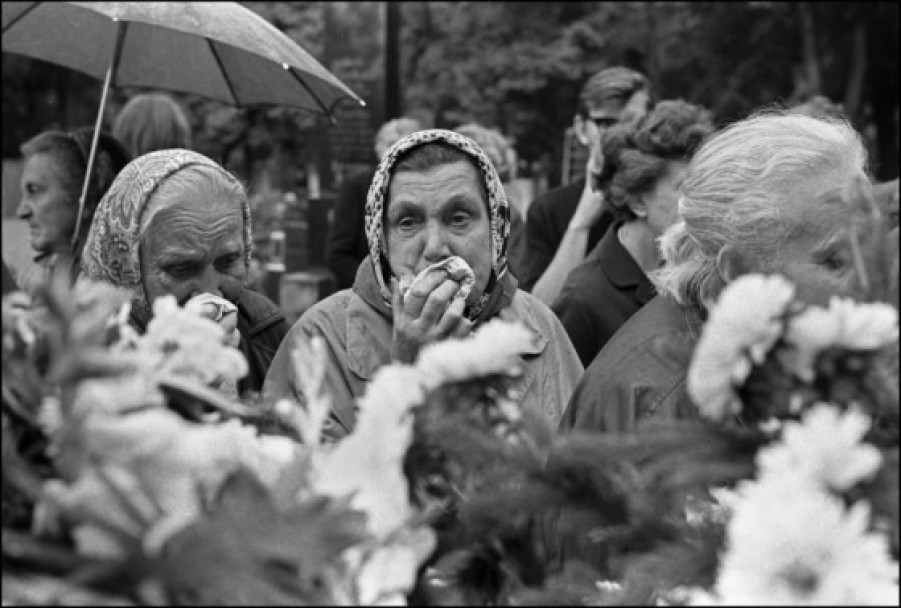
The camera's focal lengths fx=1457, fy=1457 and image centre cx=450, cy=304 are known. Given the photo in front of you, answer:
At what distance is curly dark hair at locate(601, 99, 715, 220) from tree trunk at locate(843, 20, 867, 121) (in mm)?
18878

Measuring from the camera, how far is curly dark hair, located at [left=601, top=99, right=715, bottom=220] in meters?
5.27

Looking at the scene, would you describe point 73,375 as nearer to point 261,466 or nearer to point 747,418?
point 261,466

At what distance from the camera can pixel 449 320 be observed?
3.14 m

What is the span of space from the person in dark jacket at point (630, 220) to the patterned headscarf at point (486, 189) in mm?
1054

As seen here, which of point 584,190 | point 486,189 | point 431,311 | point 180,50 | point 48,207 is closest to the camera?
point 431,311

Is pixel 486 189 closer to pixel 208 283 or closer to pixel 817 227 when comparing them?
pixel 208 283

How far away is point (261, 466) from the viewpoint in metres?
1.59

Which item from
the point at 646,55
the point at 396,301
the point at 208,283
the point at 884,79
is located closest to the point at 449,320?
the point at 396,301

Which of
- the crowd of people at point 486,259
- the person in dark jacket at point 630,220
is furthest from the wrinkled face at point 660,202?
the crowd of people at point 486,259

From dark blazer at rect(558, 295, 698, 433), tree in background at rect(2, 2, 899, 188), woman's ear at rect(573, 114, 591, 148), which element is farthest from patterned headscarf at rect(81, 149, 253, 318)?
tree in background at rect(2, 2, 899, 188)

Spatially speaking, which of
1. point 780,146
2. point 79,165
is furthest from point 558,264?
point 780,146

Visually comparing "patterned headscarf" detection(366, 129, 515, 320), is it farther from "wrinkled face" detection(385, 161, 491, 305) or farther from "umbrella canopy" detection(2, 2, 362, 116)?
"umbrella canopy" detection(2, 2, 362, 116)

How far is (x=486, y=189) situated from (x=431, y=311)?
47 centimetres

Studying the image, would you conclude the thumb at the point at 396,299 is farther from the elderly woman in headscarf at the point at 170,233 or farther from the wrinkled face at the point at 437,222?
the elderly woman in headscarf at the point at 170,233
